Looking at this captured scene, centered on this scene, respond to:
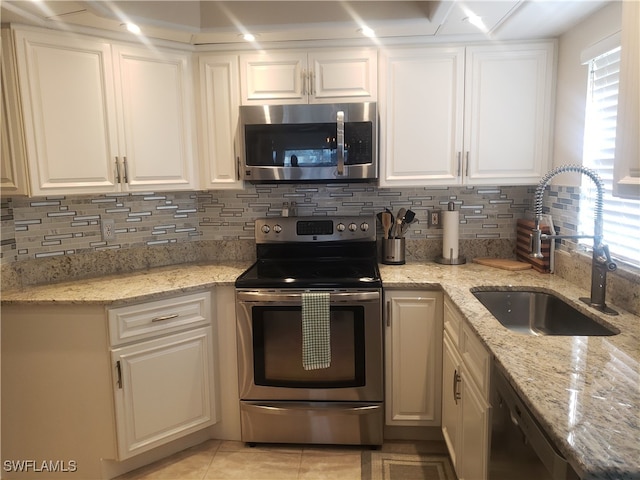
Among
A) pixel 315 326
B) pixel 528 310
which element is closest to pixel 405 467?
pixel 315 326

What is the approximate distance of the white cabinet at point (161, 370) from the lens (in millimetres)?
2072

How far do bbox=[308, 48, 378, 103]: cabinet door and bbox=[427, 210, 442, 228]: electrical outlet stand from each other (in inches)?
31.3

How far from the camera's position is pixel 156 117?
236 centimetres

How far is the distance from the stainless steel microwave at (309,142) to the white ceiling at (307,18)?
379 mm

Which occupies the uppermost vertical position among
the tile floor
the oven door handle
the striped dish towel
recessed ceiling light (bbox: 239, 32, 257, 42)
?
recessed ceiling light (bbox: 239, 32, 257, 42)

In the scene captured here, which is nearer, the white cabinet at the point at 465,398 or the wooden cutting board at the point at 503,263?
the white cabinet at the point at 465,398

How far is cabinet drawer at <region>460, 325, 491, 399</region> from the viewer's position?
1.49 metres

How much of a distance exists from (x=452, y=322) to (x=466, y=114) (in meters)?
1.13

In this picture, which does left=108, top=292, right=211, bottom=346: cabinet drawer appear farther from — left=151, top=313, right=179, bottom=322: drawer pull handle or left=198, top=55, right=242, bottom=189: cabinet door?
left=198, top=55, right=242, bottom=189: cabinet door

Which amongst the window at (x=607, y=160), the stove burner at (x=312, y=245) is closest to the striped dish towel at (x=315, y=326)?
the stove burner at (x=312, y=245)

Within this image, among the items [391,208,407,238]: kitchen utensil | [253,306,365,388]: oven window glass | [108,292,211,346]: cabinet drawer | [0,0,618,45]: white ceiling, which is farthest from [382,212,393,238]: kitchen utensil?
[108,292,211,346]: cabinet drawer

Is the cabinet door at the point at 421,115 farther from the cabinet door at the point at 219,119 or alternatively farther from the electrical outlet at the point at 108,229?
the electrical outlet at the point at 108,229

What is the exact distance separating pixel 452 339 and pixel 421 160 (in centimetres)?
99
